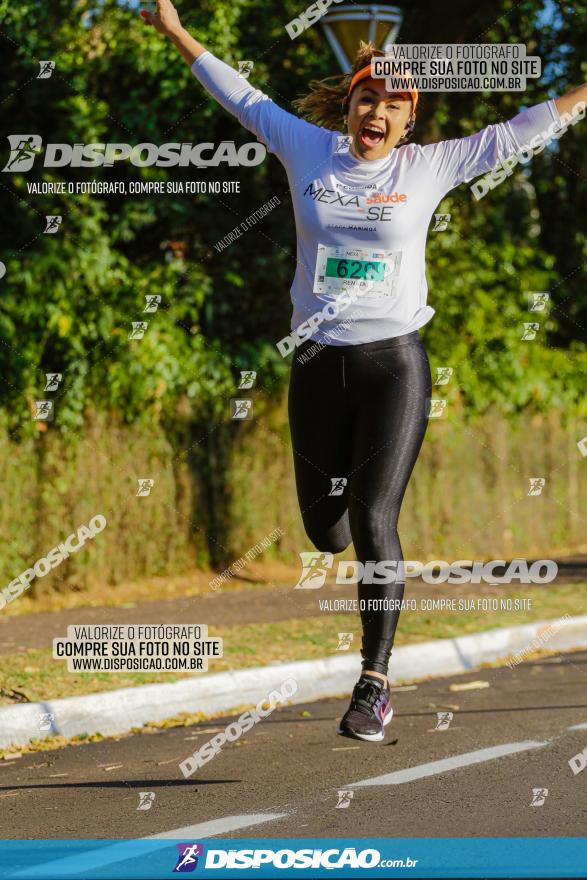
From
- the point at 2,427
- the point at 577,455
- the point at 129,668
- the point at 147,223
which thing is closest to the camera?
the point at 129,668

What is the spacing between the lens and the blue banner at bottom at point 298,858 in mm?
3795

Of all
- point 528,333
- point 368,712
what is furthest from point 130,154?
point 368,712

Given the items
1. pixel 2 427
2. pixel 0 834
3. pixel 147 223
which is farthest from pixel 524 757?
pixel 147 223

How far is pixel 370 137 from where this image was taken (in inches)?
194

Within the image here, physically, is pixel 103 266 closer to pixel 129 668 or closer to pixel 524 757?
pixel 129 668

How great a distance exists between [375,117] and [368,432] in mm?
1071

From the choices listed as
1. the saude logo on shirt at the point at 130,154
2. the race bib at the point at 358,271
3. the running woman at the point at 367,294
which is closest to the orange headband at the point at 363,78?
the running woman at the point at 367,294

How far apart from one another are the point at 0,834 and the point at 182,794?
824 millimetres

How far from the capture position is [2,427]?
11531mm

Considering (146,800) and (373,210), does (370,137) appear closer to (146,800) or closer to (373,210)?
(373,210)

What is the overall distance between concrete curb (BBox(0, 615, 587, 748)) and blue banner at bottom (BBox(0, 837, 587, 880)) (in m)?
2.54

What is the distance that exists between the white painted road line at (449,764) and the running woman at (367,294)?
431 millimetres

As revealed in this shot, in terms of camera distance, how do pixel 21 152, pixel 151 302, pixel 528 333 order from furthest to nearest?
pixel 528 333, pixel 151 302, pixel 21 152

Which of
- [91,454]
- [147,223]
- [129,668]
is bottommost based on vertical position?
[129,668]
